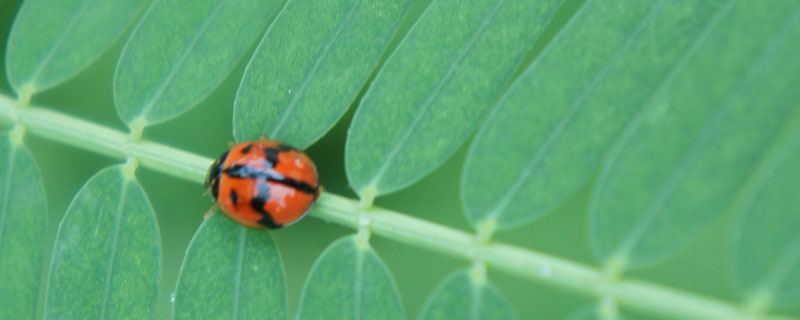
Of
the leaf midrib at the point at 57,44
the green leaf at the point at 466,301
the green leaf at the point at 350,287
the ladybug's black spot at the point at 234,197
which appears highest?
the leaf midrib at the point at 57,44

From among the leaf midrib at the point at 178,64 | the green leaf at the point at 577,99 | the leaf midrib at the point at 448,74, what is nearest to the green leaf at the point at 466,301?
the green leaf at the point at 577,99

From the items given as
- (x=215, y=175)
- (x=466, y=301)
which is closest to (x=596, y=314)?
(x=466, y=301)

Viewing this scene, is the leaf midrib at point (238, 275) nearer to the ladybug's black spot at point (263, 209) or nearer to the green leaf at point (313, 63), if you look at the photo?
the ladybug's black spot at point (263, 209)

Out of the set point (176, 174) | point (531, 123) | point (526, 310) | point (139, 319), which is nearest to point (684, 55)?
point (531, 123)

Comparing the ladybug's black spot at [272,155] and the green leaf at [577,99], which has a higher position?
the ladybug's black spot at [272,155]

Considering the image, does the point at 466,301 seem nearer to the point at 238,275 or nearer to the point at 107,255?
the point at 238,275

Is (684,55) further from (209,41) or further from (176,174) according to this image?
(176,174)

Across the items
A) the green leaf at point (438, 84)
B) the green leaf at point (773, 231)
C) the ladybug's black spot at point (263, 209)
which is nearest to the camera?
the green leaf at point (773, 231)
